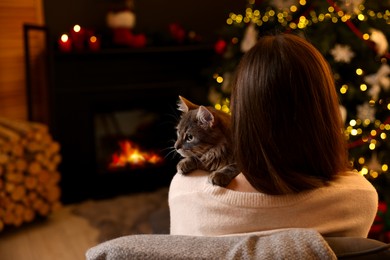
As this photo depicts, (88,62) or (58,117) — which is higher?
(88,62)

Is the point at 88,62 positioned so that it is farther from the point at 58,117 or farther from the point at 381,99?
the point at 381,99

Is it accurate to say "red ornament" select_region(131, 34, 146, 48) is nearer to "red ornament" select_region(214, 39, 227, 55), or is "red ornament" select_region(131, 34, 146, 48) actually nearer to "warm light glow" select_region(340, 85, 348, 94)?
"red ornament" select_region(214, 39, 227, 55)

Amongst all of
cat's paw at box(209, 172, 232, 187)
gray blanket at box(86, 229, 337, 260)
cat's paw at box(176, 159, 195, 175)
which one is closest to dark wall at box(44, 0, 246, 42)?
cat's paw at box(176, 159, 195, 175)

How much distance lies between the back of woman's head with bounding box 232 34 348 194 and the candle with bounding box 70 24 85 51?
2.22 metres

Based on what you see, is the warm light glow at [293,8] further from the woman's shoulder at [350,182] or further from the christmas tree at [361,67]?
the woman's shoulder at [350,182]

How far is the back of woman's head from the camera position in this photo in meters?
0.97

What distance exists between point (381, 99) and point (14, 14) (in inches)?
86.4

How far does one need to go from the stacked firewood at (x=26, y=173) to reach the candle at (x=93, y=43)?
0.58 m

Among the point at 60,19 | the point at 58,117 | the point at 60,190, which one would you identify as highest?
the point at 60,19

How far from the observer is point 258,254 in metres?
0.79

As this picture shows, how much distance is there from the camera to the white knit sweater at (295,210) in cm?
99

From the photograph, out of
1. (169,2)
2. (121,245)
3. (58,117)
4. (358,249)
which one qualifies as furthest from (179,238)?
(169,2)

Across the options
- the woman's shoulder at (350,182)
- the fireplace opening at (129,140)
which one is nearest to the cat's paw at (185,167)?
the woman's shoulder at (350,182)

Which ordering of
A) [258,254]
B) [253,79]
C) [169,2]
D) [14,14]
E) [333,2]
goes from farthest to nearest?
[169,2] < [14,14] < [333,2] < [253,79] < [258,254]
